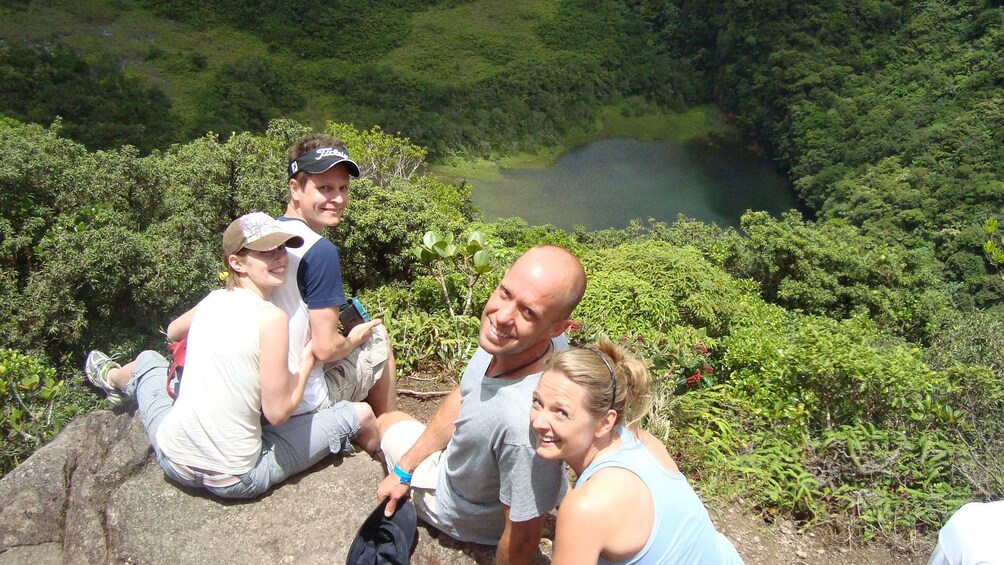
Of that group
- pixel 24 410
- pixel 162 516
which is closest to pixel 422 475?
pixel 162 516

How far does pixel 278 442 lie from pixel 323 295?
573mm

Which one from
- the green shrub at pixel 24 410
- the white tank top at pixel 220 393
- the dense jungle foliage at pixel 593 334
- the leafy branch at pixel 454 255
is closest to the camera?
the white tank top at pixel 220 393

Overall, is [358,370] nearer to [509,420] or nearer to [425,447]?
[425,447]

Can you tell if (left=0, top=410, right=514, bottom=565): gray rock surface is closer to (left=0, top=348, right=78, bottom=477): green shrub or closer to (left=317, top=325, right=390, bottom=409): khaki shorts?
(left=317, top=325, right=390, bottom=409): khaki shorts

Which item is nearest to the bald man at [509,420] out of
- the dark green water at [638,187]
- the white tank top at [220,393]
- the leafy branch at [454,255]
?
the white tank top at [220,393]

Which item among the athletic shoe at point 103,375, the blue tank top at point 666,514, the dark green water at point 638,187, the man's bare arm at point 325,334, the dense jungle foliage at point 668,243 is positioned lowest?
the dark green water at point 638,187

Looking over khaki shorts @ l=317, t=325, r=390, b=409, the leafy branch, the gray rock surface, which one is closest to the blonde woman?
the gray rock surface

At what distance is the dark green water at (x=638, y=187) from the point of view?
32.4m

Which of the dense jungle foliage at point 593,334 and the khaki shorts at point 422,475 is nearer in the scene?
the khaki shorts at point 422,475

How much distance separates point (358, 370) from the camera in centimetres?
309

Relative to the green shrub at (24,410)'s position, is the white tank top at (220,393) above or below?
above

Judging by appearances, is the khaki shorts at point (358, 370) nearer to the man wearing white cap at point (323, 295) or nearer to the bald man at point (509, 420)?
the man wearing white cap at point (323, 295)

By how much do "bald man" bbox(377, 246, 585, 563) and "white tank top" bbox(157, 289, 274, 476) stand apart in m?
0.54

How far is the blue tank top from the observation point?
1.98 m
